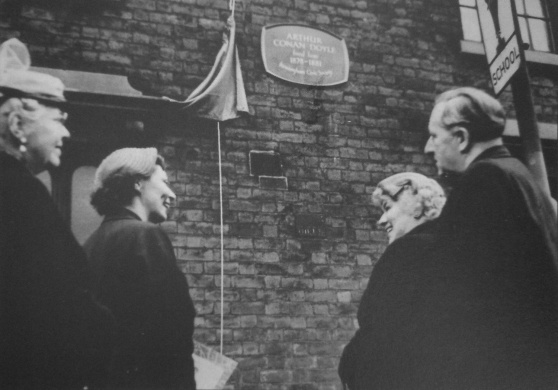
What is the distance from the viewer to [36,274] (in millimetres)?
2457

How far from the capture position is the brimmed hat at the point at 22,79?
2.62 metres

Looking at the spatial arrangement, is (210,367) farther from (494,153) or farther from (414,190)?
(494,153)

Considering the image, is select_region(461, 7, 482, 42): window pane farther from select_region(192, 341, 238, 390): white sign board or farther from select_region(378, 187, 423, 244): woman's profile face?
select_region(192, 341, 238, 390): white sign board

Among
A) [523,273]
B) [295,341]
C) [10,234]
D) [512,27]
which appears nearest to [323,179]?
[295,341]

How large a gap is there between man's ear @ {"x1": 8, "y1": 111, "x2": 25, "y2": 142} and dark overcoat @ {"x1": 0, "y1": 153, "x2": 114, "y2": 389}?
104 mm

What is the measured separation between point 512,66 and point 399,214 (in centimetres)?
98

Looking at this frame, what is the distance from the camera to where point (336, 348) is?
2955mm

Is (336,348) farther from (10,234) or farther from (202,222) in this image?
(10,234)

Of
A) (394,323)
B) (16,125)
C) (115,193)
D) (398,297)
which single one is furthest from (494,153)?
(16,125)

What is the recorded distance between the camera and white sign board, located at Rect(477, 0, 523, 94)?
317 centimetres

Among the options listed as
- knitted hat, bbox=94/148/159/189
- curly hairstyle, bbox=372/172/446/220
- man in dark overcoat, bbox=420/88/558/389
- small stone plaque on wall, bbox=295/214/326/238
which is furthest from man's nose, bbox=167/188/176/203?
man in dark overcoat, bbox=420/88/558/389

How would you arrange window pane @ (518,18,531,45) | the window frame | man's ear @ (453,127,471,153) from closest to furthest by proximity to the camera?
man's ear @ (453,127,471,153), the window frame, window pane @ (518,18,531,45)

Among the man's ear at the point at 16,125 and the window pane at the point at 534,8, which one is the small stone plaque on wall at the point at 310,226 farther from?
the window pane at the point at 534,8

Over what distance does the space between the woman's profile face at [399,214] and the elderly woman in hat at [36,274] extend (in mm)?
1442
